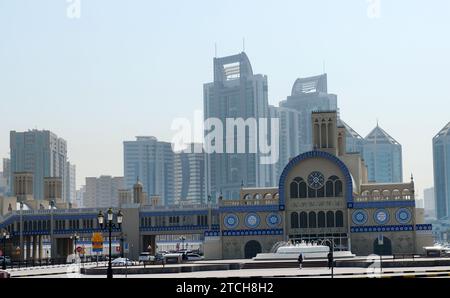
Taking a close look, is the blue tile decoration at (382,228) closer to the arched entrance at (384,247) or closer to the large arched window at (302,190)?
the arched entrance at (384,247)

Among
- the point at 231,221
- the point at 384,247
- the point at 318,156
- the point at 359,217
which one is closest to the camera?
the point at 384,247

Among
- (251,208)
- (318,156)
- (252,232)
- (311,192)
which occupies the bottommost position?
(252,232)

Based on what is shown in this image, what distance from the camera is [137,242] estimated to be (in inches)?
4306

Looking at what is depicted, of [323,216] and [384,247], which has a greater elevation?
[323,216]

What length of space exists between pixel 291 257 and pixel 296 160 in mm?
18473

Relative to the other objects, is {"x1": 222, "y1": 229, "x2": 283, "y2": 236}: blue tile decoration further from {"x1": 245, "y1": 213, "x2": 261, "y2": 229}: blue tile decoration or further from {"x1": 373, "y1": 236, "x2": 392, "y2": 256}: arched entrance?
{"x1": 373, "y1": 236, "x2": 392, "y2": 256}: arched entrance

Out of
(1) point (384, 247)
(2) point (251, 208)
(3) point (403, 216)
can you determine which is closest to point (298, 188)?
(2) point (251, 208)

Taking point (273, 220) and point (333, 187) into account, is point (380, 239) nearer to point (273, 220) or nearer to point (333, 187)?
point (333, 187)

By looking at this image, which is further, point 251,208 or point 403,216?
point 251,208

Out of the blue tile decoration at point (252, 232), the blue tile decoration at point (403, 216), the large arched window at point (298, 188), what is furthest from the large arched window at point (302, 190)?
the blue tile decoration at point (403, 216)

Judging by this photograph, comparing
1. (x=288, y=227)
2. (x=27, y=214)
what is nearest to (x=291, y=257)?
(x=288, y=227)

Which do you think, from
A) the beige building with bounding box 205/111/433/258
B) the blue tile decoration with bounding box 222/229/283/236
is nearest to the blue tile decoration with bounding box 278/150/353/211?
the beige building with bounding box 205/111/433/258
